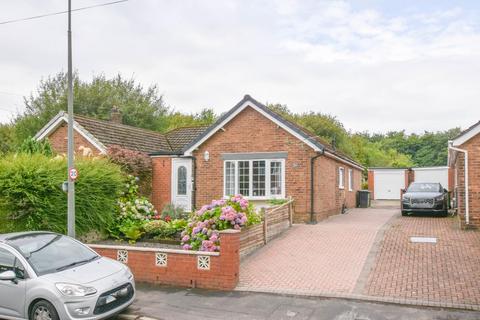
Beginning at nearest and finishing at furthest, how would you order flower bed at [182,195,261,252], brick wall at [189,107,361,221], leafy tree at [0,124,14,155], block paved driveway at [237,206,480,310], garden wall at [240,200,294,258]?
block paved driveway at [237,206,480,310] < flower bed at [182,195,261,252] < garden wall at [240,200,294,258] < brick wall at [189,107,361,221] < leafy tree at [0,124,14,155]

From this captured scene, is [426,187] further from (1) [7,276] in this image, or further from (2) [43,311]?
(1) [7,276]

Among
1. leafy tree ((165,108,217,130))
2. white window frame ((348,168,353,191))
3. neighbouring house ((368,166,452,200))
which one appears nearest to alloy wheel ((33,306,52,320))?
white window frame ((348,168,353,191))

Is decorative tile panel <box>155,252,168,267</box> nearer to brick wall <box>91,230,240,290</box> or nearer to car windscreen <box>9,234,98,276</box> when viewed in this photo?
brick wall <box>91,230,240,290</box>

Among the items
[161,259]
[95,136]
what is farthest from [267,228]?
[95,136]

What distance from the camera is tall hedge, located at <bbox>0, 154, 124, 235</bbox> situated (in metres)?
11.5

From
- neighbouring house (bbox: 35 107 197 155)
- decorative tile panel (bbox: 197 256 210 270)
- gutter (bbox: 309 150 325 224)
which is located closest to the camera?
decorative tile panel (bbox: 197 256 210 270)

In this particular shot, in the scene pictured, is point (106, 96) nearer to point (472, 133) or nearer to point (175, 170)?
point (175, 170)

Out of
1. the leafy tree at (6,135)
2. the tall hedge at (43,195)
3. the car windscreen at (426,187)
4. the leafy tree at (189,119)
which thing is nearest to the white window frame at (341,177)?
the car windscreen at (426,187)

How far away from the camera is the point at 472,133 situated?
14.5m

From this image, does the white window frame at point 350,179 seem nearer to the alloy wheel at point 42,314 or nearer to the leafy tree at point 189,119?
the alloy wheel at point 42,314

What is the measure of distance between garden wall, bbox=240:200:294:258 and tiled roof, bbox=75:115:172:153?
9.35m

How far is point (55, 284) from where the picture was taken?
7.18 m

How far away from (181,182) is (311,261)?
10531 mm

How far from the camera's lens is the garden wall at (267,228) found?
11.8 m
